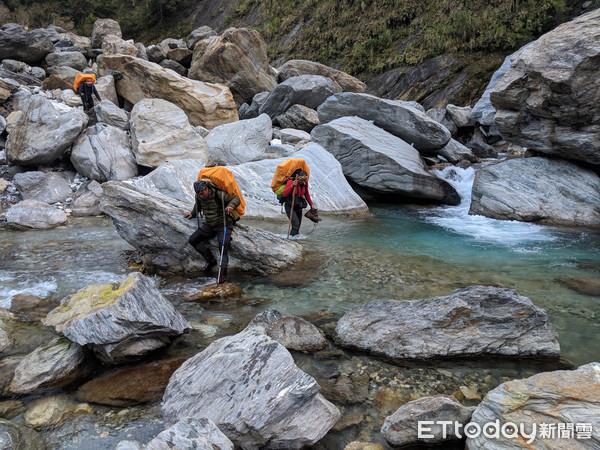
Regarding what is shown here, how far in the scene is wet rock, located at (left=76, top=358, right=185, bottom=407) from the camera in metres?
4.80

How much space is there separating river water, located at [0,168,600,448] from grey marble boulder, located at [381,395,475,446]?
0.26 metres

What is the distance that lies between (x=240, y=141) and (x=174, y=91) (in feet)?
22.6

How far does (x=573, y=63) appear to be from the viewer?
12391 mm

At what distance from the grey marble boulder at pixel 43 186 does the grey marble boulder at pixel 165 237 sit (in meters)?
7.28

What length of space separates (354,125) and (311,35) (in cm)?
2967

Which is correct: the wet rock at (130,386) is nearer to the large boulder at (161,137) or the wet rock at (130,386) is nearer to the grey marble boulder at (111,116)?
the large boulder at (161,137)

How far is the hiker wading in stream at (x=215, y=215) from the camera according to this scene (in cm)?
831

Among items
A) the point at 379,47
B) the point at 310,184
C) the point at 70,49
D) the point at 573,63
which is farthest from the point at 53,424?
the point at 379,47

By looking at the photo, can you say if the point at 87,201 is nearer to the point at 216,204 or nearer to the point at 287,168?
the point at 287,168

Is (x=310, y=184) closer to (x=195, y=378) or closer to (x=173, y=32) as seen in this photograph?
(x=195, y=378)

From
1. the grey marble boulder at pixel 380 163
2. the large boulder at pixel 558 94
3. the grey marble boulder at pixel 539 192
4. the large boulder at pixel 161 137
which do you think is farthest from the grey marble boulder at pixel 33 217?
the large boulder at pixel 558 94

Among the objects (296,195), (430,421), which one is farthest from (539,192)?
(430,421)

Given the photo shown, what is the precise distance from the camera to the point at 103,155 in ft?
53.7

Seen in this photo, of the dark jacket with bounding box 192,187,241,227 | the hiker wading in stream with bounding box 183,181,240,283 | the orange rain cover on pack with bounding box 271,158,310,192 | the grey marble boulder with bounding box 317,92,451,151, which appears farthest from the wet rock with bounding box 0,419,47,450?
the grey marble boulder with bounding box 317,92,451,151
